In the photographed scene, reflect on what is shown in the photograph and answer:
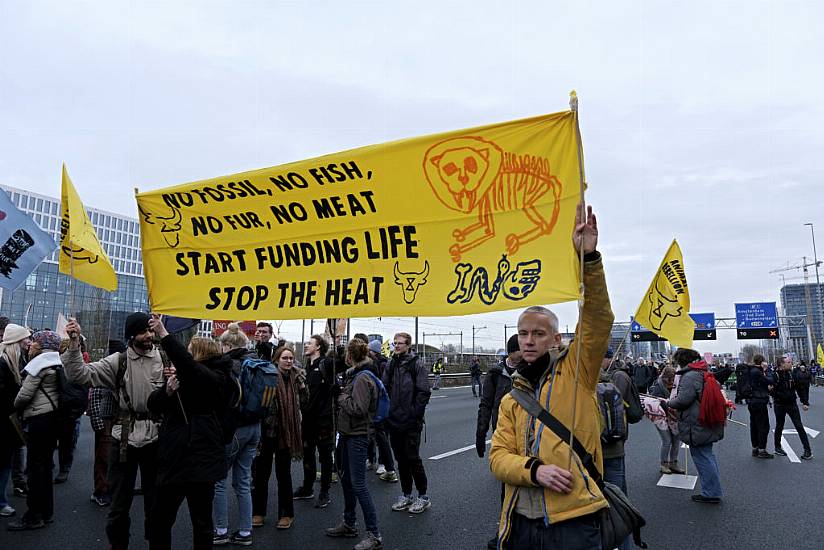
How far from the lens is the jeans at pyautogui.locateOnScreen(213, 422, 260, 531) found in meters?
5.25

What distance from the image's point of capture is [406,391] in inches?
257

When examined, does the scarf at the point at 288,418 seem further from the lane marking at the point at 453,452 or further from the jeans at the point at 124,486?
the lane marking at the point at 453,452

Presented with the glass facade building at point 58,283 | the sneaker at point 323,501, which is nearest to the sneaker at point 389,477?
the sneaker at point 323,501

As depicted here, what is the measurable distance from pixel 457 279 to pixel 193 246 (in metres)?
2.03

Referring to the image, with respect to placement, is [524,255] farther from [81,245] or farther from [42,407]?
[42,407]

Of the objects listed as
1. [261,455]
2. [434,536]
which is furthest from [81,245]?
[434,536]

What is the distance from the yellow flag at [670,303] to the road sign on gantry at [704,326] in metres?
34.2

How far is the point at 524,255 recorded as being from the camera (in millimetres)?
3264

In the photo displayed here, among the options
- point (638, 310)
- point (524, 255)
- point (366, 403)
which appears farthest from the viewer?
point (638, 310)

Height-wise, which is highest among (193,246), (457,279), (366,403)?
(193,246)

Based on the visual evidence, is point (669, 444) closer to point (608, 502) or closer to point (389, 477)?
point (389, 477)

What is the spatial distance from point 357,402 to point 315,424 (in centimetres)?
159

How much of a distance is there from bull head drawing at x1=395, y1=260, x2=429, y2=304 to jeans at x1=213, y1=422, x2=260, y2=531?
264 centimetres

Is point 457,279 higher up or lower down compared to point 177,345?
higher up
